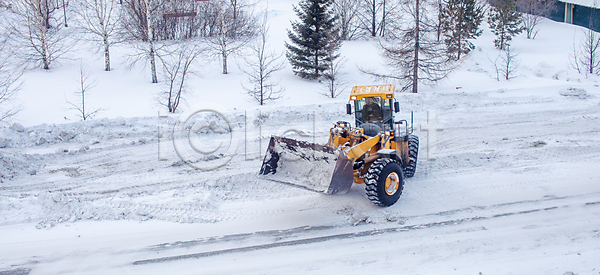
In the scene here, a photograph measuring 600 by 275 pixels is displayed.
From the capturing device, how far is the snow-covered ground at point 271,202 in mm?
5816

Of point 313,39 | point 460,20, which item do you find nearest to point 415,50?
point 313,39

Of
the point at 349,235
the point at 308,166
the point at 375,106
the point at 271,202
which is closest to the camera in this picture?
the point at 349,235

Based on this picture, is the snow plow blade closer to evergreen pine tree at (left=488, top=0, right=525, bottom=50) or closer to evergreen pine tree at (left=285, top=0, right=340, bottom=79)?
evergreen pine tree at (left=285, top=0, right=340, bottom=79)

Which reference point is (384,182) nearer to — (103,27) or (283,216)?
(283,216)

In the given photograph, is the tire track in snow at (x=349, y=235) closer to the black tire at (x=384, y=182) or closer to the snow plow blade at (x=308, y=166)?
the black tire at (x=384, y=182)

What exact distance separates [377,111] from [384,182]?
7.20 feet

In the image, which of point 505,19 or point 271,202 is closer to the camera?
point 271,202

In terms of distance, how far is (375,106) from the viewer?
8727 millimetres

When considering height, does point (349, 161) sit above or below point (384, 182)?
above

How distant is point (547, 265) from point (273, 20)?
34355 millimetres

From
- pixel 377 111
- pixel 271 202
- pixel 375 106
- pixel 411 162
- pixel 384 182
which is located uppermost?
pixel 375 106

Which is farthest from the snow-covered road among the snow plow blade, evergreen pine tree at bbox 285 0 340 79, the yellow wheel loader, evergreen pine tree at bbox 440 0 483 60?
evergreen pine tree at bbox 440 0 483 60

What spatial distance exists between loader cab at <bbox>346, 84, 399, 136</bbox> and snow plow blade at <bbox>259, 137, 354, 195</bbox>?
6.11 ft

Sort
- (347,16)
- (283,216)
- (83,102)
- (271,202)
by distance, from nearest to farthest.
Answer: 1. (283,216)
2. (271,202)
3. (83,102)
4. (347,16)
